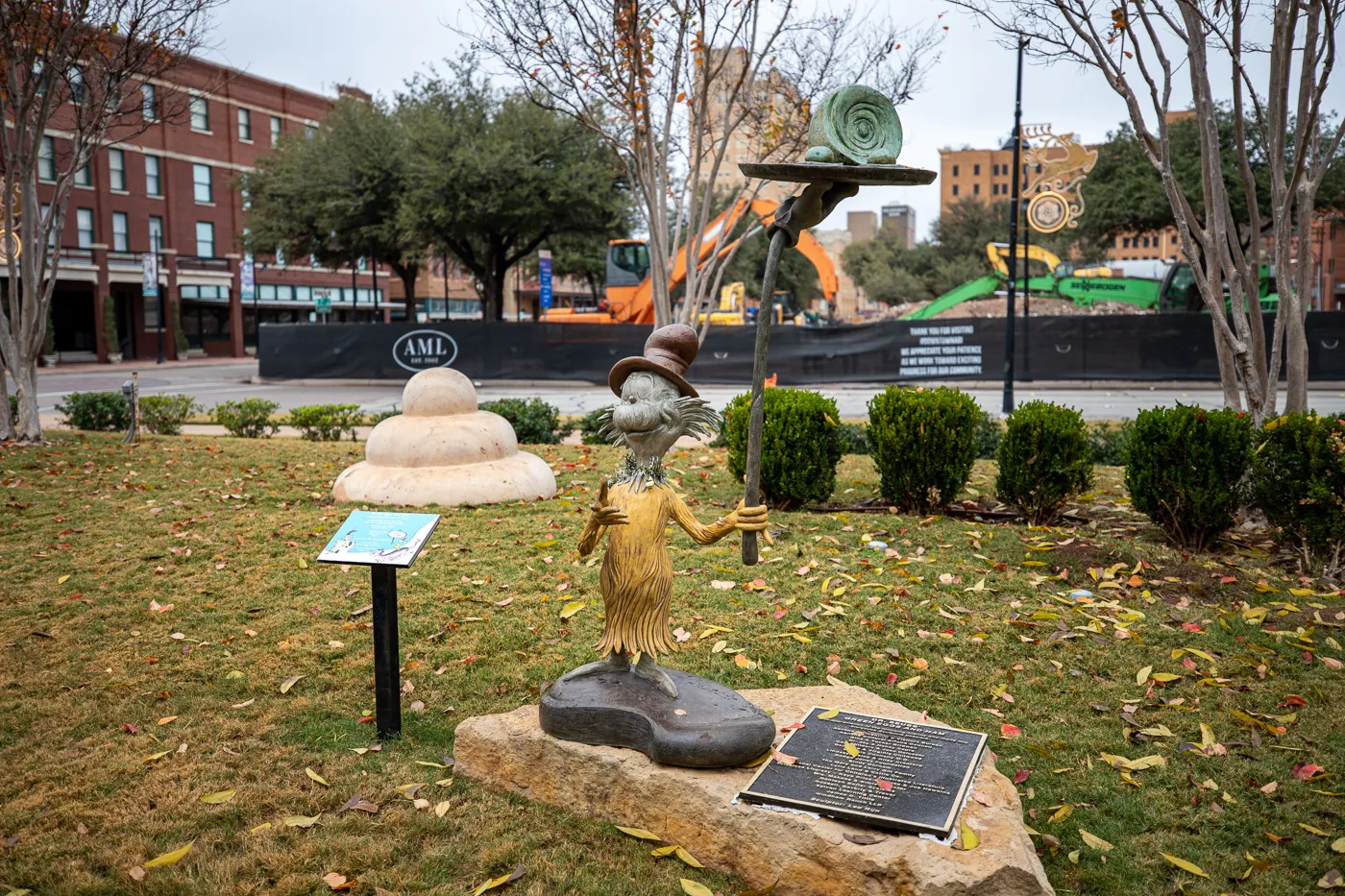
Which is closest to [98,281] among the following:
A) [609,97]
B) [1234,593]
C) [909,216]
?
[609,97]

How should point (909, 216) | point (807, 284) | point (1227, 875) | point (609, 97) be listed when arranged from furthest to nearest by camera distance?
point (909, 216) → point (807, 284) → point (609, 97) → point (1227, 875)

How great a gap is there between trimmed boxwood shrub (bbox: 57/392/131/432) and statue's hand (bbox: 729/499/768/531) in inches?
519

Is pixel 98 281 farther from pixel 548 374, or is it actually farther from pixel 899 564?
pixel 899 564

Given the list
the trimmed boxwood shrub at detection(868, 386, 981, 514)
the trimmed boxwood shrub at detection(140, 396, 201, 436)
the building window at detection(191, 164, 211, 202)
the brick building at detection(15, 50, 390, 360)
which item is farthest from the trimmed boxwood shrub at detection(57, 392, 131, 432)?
the building window at detection(191, 164, 211, 202)

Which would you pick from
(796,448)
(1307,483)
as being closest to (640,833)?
(796,448)

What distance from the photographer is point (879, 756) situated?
4047 millimetres

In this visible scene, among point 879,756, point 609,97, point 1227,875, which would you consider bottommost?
point 1227,875

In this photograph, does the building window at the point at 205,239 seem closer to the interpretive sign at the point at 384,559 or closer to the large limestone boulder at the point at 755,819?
the interpretive sign at the point at 384,559

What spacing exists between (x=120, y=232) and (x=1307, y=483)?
46.5 m

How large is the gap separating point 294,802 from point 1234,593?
6047 mm

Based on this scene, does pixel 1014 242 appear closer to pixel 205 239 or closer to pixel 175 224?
pixel 175 224

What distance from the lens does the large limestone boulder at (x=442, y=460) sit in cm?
921

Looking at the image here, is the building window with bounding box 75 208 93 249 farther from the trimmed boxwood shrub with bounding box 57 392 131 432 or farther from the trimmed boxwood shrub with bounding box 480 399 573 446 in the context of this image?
the trimmed boxwood shrub with bounding box 480 399 573 446

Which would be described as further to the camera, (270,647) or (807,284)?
(807,284)
